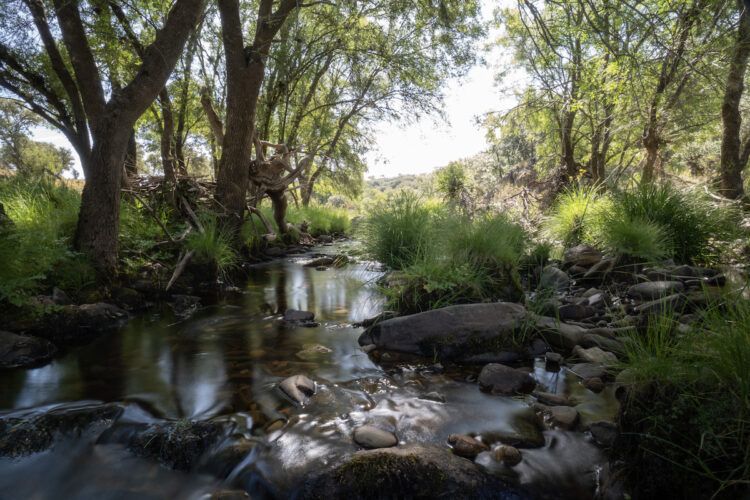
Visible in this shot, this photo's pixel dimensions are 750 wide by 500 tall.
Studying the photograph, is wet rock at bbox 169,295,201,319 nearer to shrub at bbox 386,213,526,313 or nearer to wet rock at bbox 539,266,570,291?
shrub at bbox 386,213,526,313

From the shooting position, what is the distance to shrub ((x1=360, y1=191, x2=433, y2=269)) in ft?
22.7

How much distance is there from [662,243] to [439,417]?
518 cm

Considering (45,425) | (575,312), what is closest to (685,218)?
(575,312)

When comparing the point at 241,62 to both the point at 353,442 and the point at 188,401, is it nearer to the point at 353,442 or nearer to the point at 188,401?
the point at 188,401

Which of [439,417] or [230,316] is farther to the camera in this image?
[230,316]

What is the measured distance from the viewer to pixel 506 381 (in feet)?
11.3

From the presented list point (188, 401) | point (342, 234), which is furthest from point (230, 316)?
point (342, 234)

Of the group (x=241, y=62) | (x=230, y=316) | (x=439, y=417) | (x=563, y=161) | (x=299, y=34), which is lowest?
(x=439, y=417)

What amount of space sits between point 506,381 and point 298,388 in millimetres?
1770

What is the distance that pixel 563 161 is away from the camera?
14.3 meters

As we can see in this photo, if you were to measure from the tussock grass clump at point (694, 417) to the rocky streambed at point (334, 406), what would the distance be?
24cm

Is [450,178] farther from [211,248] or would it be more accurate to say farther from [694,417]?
[694,417]

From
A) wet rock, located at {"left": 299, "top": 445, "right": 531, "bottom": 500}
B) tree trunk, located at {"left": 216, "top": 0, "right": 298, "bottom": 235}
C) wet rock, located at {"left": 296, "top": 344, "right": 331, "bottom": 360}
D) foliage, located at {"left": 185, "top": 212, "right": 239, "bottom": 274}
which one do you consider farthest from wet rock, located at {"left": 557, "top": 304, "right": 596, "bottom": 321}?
tree trunk, located at {"left": 216, "top": 0, "right": 298, "bottom": 235}

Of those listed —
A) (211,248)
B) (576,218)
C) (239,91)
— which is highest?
(239,91)
